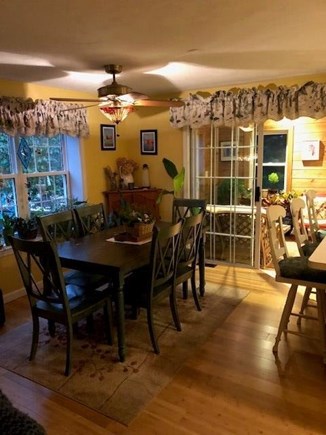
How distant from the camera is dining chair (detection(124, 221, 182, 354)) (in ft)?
7.84

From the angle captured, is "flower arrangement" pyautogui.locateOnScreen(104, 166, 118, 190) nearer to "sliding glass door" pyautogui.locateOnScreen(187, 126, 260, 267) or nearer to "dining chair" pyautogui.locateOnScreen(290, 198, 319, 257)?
"sliding glass door" pyautogui.locateOnScreen(187, 126, 260, 267)

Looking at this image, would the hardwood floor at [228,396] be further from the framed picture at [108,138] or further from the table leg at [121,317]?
the framed picture at [108,138]

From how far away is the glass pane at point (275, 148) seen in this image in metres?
6.32

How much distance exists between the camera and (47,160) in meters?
4.08

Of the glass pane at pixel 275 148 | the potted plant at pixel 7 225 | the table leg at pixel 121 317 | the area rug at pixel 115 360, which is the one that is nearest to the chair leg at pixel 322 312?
the area rug at pixel 115 360

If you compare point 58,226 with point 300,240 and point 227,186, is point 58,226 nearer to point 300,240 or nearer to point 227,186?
point 227,186

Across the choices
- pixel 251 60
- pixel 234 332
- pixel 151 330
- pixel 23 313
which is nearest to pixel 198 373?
Result: pixel 151 330

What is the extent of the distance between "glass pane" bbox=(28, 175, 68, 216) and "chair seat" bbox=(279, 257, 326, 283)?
2740 mm

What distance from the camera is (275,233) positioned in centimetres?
254

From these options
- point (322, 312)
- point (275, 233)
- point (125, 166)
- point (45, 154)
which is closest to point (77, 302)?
point (275, 233)

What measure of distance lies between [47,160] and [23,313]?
1.81m

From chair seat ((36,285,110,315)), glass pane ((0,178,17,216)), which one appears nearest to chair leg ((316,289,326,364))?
chair seat ((36,285,110,315))

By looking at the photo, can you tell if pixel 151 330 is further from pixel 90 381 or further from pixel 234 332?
pixel 234 332

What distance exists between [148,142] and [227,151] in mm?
1168
